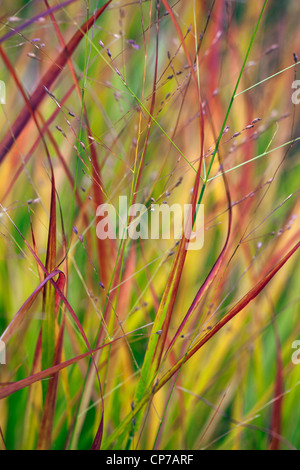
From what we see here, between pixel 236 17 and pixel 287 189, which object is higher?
pixel 236 17

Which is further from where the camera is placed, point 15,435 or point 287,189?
point 287,189

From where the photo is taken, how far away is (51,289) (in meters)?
0.40

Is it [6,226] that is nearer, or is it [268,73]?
[6,226]

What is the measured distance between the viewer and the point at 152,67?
60 centimetres

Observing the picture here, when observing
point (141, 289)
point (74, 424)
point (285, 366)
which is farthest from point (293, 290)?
point (74, 424)

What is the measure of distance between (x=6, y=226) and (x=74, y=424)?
25 cm

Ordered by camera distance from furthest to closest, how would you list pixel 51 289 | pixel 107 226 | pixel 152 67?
1. pixel 152 67
2. pixel 107 226
3. pixel 51 289

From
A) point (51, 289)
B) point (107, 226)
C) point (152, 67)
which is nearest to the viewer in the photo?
point (51, 289)

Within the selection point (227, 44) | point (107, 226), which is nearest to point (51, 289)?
point (107, 226)
